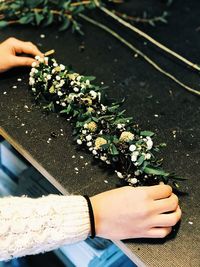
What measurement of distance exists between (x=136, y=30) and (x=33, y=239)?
0.78 metres

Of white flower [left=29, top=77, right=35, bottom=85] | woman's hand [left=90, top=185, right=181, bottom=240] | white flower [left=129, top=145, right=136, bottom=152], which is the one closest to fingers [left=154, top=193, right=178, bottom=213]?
woman's hand [left=90, top=185, right=181, bottom=240]

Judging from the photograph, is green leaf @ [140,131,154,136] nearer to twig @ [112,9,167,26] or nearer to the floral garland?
the floral garland

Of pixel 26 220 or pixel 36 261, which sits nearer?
pixel 26 220

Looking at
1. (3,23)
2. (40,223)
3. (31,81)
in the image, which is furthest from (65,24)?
(40,223)

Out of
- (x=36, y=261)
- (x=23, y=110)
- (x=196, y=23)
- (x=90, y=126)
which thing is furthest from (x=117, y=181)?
(x=196, y=23)

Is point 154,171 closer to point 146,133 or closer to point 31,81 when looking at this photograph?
point 146,133

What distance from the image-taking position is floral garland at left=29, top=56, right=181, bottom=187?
900mm

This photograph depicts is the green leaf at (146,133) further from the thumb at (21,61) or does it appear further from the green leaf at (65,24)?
the green leaf at (65,24)

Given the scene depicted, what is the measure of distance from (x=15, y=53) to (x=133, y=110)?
14.1 inches

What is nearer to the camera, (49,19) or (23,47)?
(23,47)

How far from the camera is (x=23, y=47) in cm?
117

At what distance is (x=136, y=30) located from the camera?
136 centimetres

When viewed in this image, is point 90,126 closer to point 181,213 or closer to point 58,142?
point 58,142

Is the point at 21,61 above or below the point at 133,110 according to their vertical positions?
above
